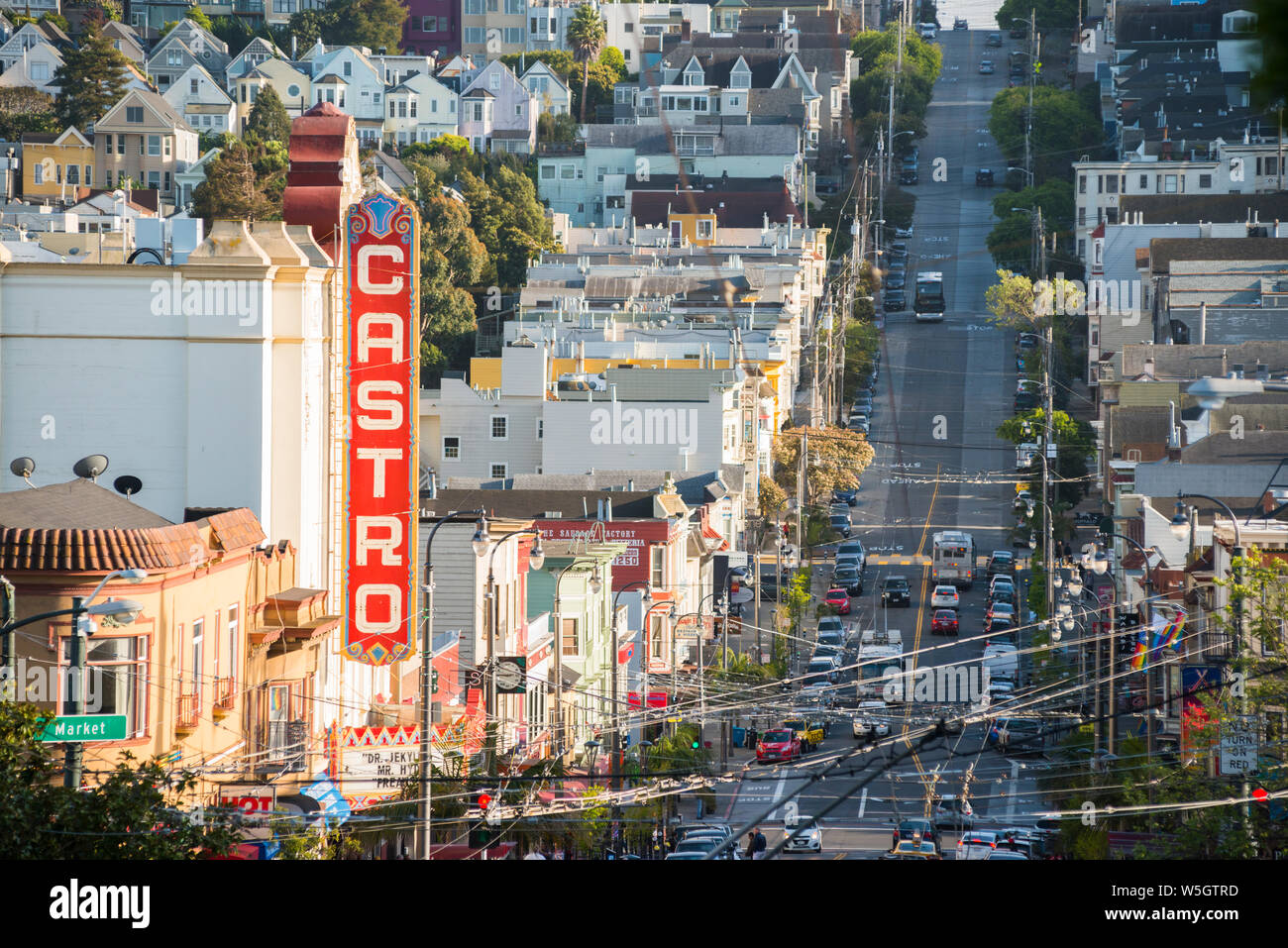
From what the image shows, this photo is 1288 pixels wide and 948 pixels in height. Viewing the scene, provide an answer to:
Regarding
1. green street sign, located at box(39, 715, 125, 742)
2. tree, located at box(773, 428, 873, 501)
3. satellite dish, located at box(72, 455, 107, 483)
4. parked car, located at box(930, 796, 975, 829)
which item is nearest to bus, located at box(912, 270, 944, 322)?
tree, located at box(773, 428, 873, 501)

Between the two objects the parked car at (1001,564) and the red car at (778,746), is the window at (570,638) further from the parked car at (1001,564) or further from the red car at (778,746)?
the parked car at (1001,564)

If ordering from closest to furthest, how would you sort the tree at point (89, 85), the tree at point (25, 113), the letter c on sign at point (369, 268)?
the letter c on sign at point (369, 268)
the tree at point (89, 85)
the tree at point (25, 113)

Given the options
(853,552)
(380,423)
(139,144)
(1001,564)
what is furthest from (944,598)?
(139,144)

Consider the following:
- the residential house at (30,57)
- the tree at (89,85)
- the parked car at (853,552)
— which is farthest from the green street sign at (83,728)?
the residential house at (30,57)

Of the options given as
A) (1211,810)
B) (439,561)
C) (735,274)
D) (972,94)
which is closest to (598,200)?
(735,274)

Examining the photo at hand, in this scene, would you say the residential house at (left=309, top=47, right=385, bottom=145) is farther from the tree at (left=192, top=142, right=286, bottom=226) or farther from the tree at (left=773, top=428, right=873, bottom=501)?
the tree at (left=773, top=428, right=873, bottom=501)

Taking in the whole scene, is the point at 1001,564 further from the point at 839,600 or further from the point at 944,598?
the point at 944,598
